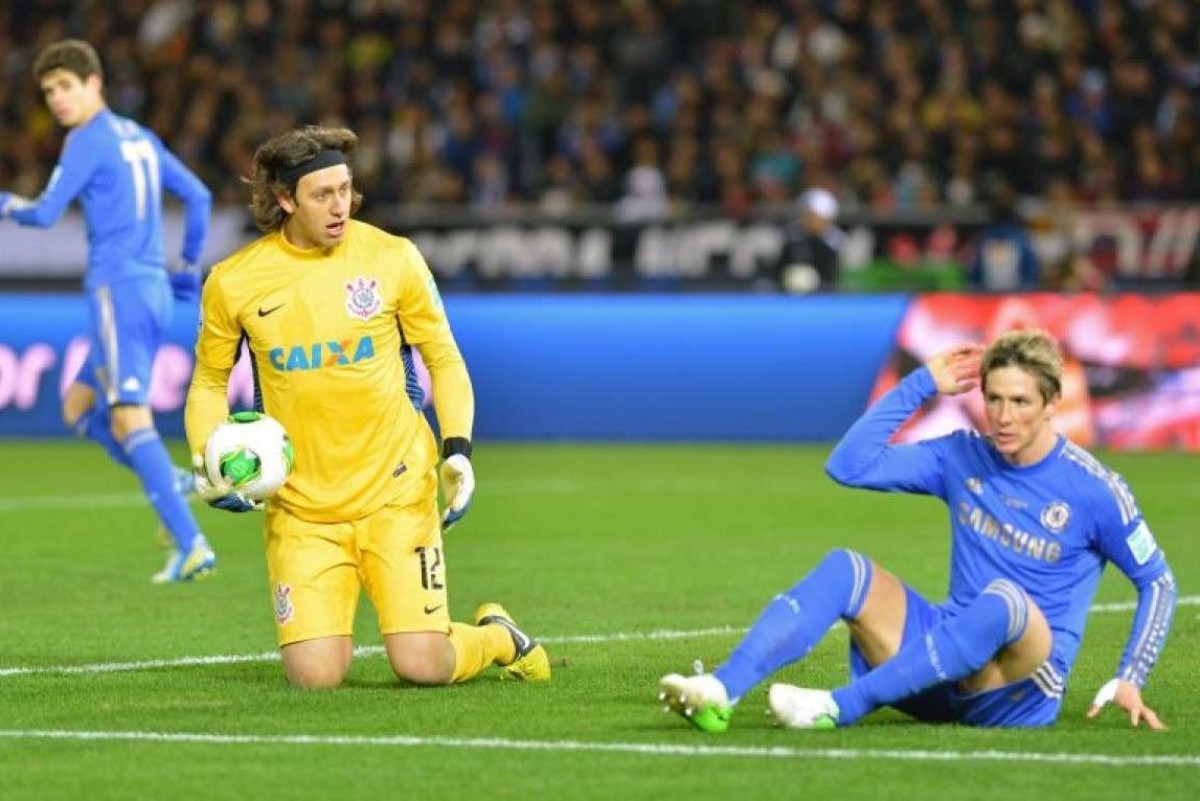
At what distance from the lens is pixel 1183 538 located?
13.5 meters

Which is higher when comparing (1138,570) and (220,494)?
(220,494)

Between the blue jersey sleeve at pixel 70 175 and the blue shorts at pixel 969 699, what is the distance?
19.2 ft

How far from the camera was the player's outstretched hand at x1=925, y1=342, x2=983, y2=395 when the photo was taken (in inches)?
281

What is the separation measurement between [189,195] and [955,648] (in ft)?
21.3

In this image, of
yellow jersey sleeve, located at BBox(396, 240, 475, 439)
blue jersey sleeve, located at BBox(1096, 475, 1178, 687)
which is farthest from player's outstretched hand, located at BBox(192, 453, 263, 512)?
blue jersey sleeve, located at BBox(1096, 475, 1178, 687)

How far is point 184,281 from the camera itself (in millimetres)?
12383

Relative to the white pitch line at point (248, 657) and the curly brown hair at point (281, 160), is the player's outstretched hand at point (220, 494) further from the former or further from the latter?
the white pitch line at point (248, 657)

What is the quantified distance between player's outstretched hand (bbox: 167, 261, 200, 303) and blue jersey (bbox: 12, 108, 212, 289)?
7 centimetres

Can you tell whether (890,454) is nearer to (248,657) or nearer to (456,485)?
(456,485)

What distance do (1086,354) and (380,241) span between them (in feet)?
37.6

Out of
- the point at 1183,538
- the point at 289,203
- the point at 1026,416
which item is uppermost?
the point at 289,203

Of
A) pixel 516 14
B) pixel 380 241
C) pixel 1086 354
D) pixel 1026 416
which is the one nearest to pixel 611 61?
pixel 516 14

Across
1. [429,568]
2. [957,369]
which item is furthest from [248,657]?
[957,369]

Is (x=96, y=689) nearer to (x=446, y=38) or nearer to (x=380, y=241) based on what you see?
(x=380, y=241)
